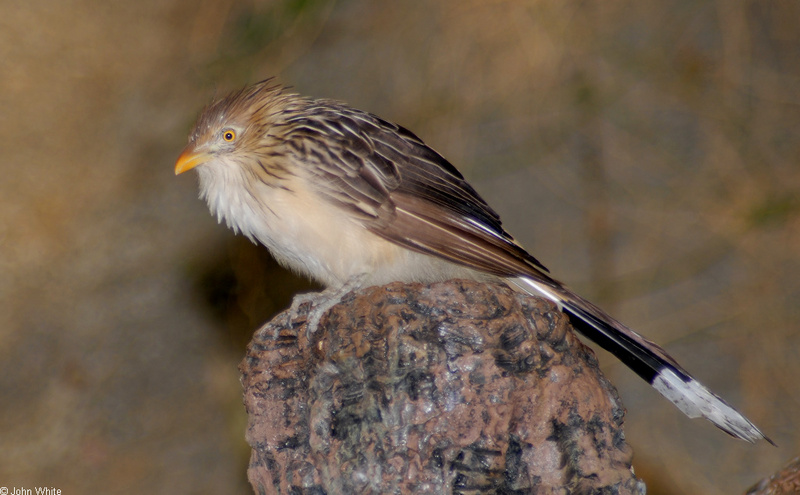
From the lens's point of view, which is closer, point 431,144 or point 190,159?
point 190,159

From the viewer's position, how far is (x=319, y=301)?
3.02 m

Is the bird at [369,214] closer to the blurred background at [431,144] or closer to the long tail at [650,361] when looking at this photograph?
the long tail at [650,361]

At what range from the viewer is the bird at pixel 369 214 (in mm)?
3158

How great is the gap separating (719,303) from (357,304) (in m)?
4.59

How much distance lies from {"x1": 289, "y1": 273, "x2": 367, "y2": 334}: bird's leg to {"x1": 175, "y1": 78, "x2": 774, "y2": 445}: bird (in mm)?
17

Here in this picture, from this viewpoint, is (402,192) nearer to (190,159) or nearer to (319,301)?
(319,301)

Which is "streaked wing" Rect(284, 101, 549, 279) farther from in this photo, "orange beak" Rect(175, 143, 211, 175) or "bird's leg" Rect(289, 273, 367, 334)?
"orange beak" Rect(175, 143, 211, 175)

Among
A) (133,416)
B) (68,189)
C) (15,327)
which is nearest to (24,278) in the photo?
(15,327)

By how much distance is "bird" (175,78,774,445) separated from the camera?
124 inches

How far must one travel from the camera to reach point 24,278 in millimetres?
5527

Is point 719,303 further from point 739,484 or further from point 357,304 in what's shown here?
point 357,304

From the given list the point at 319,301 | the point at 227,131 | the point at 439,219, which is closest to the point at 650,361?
the point at 439,219

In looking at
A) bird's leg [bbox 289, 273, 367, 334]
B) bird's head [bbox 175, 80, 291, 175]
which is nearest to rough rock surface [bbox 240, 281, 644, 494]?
bird's leg [bbox 289, 273, 367, 334]

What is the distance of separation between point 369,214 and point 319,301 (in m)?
0.44
